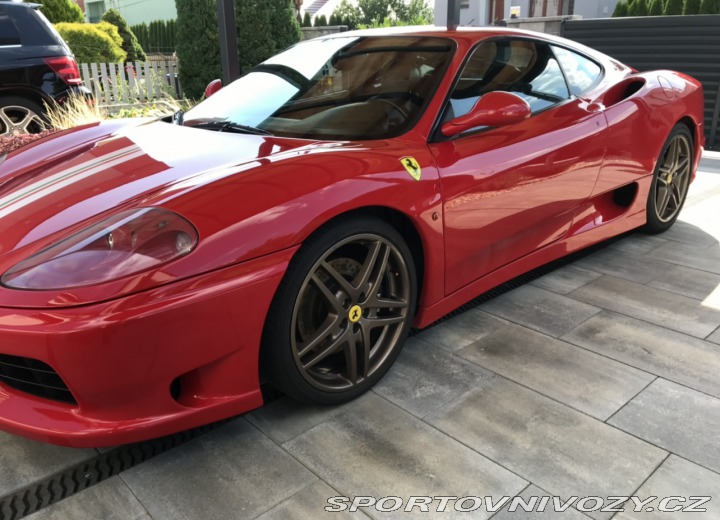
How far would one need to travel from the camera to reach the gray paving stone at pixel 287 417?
6.73 ft

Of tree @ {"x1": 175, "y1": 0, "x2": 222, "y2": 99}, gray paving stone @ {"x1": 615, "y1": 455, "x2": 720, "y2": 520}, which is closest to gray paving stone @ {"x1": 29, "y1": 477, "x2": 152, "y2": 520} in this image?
gray paving stone @ {"x1": 615, "y1": 455, "x2": 720, "y2": 520}

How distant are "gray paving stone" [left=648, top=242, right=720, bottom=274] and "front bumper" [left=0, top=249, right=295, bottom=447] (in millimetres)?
2774

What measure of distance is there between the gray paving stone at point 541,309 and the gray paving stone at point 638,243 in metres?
0.98

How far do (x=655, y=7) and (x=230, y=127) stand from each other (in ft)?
38.1

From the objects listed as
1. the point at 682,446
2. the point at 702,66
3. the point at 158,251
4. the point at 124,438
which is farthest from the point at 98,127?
the point at 702,66

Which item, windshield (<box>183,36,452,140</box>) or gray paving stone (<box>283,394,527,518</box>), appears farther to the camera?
windshield (<box>183,36,452,140</box>)

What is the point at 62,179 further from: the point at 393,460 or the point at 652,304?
the point at 652,304

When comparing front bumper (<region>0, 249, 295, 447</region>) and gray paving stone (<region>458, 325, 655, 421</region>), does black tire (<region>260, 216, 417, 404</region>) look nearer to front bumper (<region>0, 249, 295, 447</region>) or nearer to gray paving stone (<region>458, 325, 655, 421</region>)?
front bumper (<region>0, 249, 295, 447</region>)

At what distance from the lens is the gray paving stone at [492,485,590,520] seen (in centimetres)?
165

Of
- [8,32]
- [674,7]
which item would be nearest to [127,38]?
[8,32]

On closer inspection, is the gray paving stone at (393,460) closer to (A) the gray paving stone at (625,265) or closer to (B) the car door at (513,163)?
(B) the car door at (513,163)

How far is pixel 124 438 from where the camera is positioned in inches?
65.3

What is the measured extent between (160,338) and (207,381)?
24 cm

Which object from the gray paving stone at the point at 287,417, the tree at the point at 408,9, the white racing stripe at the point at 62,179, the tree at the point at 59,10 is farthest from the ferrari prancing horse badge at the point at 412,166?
the tree at the point at 408,9
